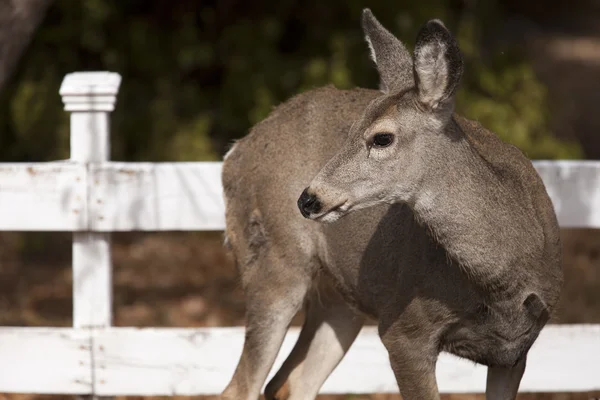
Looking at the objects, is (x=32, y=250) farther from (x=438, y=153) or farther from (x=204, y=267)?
(x=438, y=153)

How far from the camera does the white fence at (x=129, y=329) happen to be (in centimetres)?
611

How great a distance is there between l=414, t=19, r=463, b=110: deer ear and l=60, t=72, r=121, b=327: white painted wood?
2368mm

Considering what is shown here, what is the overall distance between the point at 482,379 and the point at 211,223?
1752 millimetres

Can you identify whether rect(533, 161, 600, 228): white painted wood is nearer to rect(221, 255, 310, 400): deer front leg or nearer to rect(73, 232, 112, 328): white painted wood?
rect(221, 255, 310, 400): deer front leg

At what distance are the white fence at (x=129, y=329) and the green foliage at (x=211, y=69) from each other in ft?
12.3

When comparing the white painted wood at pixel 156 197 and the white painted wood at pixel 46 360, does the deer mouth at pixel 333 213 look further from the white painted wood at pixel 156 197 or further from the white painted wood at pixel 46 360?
the white painted wood at pixel 46 360

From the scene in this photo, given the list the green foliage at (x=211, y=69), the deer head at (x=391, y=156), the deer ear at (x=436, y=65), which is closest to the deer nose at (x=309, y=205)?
the deer head at (x=391, y=156)

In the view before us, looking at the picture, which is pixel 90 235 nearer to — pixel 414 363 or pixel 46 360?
pixel 46 360

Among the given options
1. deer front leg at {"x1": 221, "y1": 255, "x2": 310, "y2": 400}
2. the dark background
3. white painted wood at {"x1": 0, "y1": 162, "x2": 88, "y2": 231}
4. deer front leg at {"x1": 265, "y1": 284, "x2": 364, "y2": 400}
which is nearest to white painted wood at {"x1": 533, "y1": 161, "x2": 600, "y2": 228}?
deer front leg at {"x1": 265, "y1": 284, "x2": 364, "y2": 400}

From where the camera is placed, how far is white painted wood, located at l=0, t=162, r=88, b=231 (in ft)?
20.0

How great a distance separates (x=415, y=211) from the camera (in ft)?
14.6

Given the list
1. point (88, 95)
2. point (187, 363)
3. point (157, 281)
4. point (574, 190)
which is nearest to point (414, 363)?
point (187, 363)

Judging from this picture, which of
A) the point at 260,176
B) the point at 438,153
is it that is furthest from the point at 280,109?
the point at 438,153

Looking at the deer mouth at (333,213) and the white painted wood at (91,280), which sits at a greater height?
the deer mouth at (333,213)
